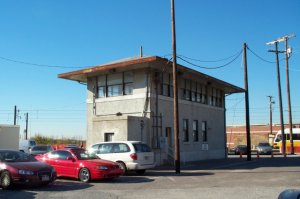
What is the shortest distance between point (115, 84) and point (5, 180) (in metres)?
13.9

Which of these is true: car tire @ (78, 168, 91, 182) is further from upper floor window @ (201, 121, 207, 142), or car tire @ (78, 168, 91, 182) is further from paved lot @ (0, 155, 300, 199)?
upper floor window @ (201, 121, 207, 142)

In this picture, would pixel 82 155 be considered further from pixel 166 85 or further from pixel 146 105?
pixel 166 85

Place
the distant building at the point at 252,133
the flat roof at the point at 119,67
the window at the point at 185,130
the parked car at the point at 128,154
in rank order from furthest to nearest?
the distant building at the point at 252,133 → the window at the point at 185,130 → the flat roof at the point at 119,67 → the parked car at the point at 128,154

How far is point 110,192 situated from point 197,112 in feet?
61.0

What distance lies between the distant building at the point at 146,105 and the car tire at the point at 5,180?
1018 centimetres

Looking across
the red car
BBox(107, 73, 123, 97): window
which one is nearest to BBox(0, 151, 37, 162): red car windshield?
the red car

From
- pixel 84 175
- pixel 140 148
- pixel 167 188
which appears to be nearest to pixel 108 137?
pixel 140 148

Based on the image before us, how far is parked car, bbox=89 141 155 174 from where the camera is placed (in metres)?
18.8

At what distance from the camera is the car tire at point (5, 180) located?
13.6 m

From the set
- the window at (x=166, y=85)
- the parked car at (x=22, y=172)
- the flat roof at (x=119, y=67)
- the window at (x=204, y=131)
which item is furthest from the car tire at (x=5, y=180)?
the window at (x=204, y=131)

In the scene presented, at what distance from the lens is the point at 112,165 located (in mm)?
16453

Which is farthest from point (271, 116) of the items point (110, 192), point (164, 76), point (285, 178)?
point (110, 192)

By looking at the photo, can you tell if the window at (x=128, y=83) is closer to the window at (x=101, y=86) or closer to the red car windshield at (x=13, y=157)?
the window at (x=101, y=86)

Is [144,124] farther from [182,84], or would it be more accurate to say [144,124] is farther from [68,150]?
[68,150]
